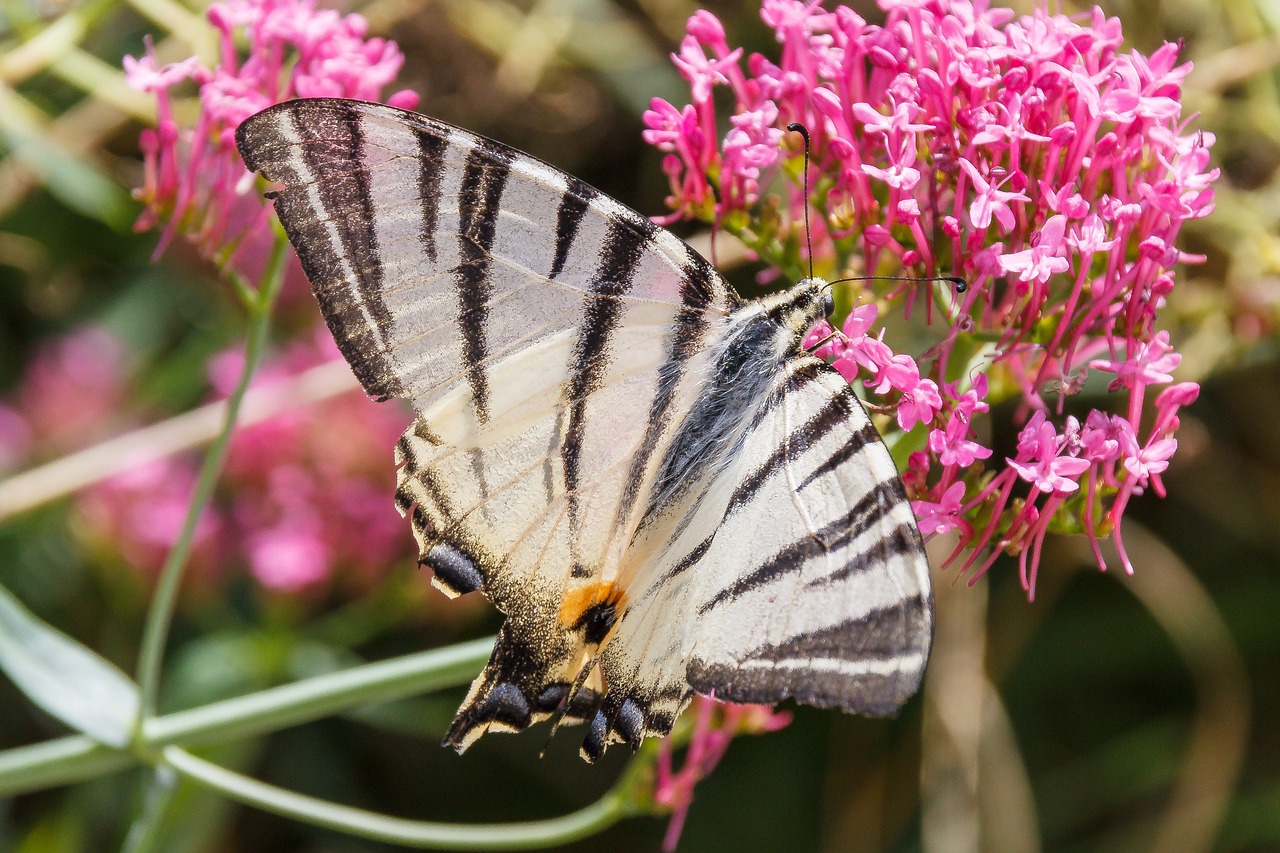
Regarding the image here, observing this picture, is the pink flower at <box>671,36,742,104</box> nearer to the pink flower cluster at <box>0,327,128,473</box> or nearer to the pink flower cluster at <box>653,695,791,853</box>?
the pink flower cluster at <box>653,695,791,853</box>

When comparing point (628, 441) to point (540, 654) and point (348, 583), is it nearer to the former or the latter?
point (540, 654)

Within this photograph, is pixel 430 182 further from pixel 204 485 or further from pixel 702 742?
pixel 702 742

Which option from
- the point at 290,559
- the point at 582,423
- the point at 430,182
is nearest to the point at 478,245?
the point at 430,182

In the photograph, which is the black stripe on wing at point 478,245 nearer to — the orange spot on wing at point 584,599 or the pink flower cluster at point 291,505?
the orange spot on wing at point 584,599

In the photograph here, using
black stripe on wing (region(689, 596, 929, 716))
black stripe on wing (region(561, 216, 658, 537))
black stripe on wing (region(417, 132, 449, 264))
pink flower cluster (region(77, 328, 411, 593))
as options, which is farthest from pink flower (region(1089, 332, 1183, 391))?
pink flower cluster (region(77, 328, 411, 593))

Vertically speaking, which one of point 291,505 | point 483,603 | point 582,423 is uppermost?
point 582,423

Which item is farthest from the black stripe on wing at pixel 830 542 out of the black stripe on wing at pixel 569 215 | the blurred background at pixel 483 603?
the blurred background at pixel 483 603
